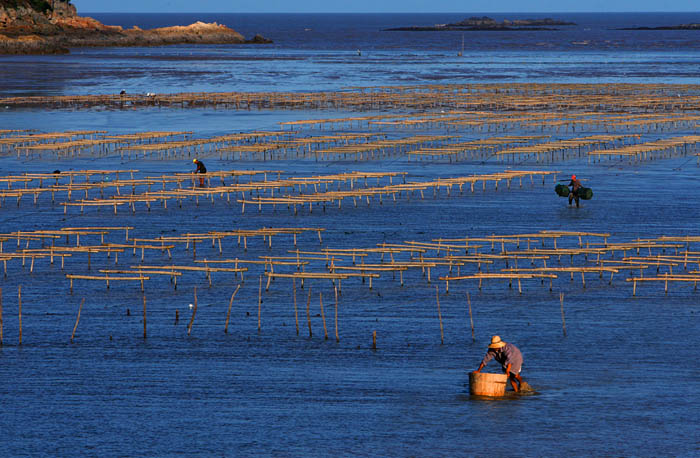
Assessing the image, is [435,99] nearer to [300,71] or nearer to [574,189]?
[574,189]

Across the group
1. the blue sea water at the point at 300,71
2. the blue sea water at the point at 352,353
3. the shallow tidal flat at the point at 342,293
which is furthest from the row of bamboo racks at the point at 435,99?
the blue sea water at the point at 352,353

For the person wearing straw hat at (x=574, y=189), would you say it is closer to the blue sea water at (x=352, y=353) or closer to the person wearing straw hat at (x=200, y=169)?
the blue sea water at (x=352, y=353)

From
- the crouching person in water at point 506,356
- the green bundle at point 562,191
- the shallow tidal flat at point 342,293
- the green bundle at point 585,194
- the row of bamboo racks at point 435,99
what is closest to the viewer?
the shallow tidal flat at point 342,293

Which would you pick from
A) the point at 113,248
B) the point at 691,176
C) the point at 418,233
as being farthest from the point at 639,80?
the point at 113,248

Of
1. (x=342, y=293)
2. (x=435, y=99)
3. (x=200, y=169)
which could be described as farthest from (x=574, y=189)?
(x=435, y=99)

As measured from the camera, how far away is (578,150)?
6419 cm

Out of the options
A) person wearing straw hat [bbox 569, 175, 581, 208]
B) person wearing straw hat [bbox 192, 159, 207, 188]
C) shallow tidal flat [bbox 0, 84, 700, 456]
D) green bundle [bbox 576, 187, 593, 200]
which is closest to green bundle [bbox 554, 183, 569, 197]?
person wearing straw hat [bbox 569, 175, 581, 208]

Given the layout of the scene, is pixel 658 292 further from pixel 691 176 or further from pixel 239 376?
pixel 691 176

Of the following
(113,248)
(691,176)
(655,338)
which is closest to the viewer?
(655,338)

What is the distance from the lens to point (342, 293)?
32375 millimetres

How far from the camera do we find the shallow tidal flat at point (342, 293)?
22.5 m

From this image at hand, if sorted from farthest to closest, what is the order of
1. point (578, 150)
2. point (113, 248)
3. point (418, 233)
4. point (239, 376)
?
point (578, 150) → point (418, 233) → point (113, 248) → point (239, 376)

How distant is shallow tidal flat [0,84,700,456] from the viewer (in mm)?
22516

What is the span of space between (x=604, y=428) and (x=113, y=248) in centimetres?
1921
